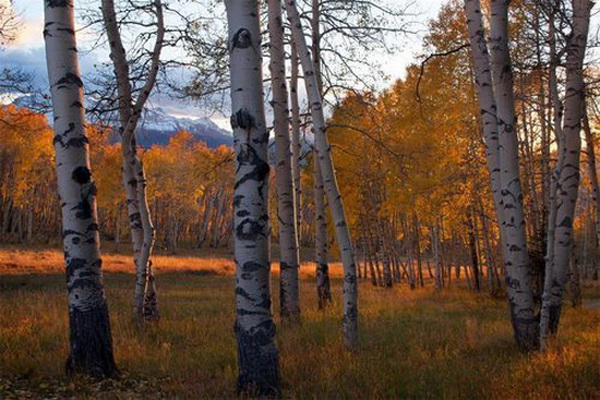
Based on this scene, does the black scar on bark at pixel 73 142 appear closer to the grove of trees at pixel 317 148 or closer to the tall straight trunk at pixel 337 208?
the grove of trees at pixel 317 148

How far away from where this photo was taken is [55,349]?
232 inches

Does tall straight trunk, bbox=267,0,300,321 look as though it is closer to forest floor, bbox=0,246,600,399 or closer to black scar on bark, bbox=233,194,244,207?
forest floor, bbox=0,246,600,399

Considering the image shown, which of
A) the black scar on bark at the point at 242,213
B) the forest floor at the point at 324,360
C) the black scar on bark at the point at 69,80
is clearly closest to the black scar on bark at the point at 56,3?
the black scar on bark at the point at 69,80

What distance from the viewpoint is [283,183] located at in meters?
8.79

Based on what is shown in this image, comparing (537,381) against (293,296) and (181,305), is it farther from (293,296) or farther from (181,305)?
(181,305)

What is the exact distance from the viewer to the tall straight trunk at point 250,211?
4289mm

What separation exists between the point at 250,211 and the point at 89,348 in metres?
2.34

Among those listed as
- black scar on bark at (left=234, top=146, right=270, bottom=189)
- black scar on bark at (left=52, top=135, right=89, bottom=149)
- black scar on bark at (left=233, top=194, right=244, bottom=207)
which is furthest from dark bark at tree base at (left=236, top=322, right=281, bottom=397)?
black scar on bark at (left=52, top=135, right=89, bottom=149)

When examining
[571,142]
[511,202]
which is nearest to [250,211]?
[511,202]

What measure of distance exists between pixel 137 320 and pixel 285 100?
4716 mm

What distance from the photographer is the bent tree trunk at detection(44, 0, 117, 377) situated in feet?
16.2

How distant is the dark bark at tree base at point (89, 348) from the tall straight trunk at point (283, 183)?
4041mm

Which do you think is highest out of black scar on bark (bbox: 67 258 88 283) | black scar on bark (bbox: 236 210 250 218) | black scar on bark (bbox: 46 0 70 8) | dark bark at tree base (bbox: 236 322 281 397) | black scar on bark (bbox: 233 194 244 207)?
black scar on bark (bbox: 46 0 70 8)

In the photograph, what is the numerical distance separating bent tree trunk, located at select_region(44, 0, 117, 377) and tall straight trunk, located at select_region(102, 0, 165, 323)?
2927 mm
